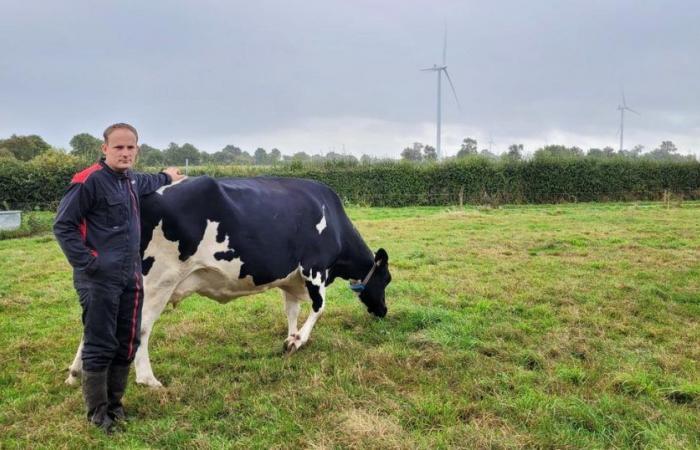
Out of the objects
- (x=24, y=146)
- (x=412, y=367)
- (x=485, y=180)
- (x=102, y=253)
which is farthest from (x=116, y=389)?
(x=24, y=146)

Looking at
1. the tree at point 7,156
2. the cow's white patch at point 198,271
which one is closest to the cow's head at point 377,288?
the cow's white patch at point 198,271

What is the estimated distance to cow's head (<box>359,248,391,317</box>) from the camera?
20.3 feet

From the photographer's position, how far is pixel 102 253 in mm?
3367

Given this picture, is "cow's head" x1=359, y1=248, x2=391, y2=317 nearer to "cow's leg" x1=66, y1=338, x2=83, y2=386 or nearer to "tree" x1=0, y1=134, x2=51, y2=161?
"cow's leg" x1=66, y1=338, x2=83, y2=386

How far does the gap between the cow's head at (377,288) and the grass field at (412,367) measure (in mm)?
162

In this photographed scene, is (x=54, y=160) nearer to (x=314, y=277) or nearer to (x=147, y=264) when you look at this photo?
(x=314, y=277)

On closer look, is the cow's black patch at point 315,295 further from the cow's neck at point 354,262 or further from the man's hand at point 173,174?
the man's hand at point 173,174

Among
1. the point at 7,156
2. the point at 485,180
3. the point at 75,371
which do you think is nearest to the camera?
the point at 75,371

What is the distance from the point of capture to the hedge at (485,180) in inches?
1186

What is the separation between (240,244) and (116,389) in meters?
1.54

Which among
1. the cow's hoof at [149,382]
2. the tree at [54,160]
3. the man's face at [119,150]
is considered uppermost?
the tree at [54,160]

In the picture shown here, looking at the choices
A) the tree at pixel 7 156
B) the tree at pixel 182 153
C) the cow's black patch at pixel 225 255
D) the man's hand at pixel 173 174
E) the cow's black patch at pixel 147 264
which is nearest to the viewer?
the cow's black patch at pixel 147 264

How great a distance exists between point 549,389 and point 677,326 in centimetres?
264

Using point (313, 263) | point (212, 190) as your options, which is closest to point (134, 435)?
point (212, 190)
